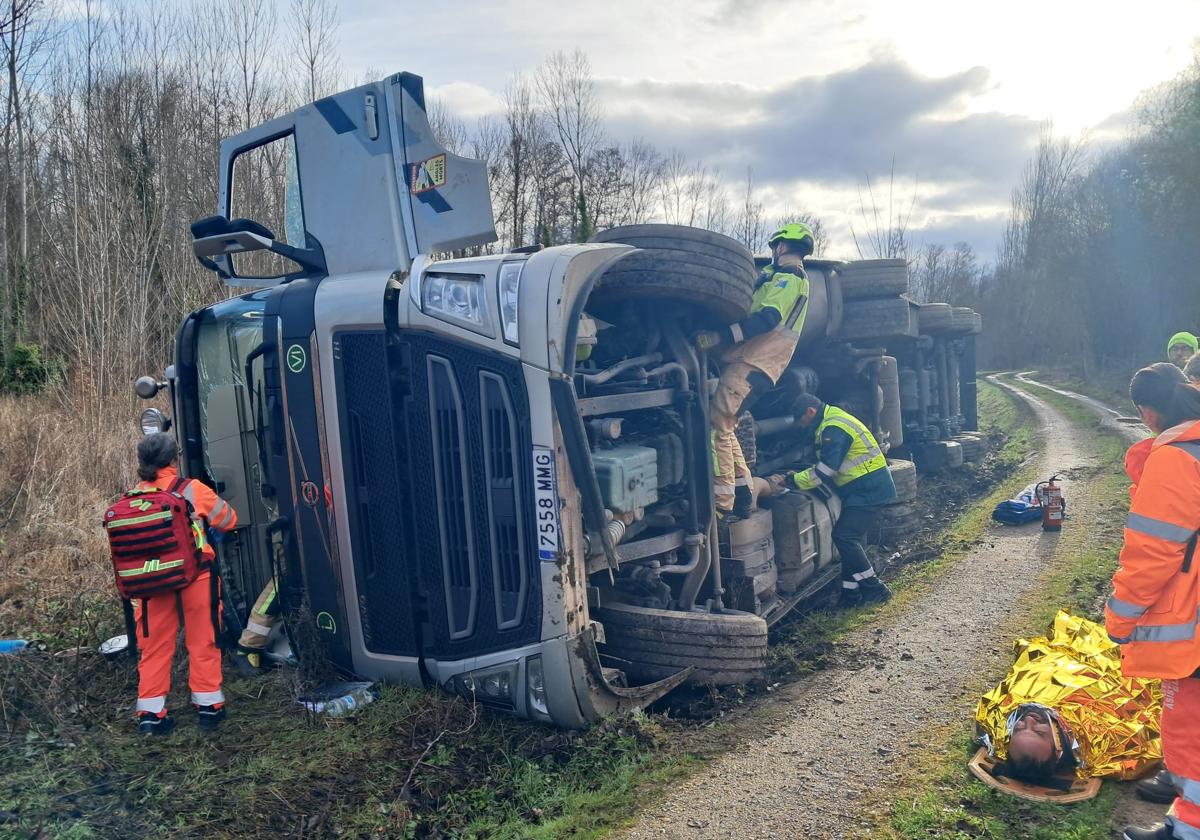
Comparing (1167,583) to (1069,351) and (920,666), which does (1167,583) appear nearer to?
(920,666)

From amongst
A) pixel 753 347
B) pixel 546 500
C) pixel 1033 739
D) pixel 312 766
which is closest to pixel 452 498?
pixel 546 500

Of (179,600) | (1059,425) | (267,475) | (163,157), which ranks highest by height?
(163,157)

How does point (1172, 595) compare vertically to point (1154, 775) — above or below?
above

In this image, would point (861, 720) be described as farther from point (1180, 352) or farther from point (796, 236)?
point (1180, 352)

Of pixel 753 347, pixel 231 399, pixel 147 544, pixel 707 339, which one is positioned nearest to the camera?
pixel 147 544

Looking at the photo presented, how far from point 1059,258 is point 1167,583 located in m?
40.4

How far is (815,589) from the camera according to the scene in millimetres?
6004

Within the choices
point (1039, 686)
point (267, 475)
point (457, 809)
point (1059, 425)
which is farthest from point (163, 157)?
point (1059, 425)

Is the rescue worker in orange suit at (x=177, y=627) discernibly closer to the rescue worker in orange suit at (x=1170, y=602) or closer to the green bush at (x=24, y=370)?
the rescue worker in orange suit at (x=1170, y=602)

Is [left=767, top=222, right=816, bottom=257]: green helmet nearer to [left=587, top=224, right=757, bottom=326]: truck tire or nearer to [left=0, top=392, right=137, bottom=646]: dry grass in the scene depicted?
[left=587, top=224, right=757, bottom=326]: truck tire

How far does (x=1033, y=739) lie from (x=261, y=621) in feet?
11.8

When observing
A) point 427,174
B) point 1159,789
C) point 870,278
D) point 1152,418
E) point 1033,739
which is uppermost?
point 427,174

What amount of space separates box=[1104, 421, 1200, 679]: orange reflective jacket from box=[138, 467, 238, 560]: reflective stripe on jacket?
3894mm

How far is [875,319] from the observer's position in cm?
799
